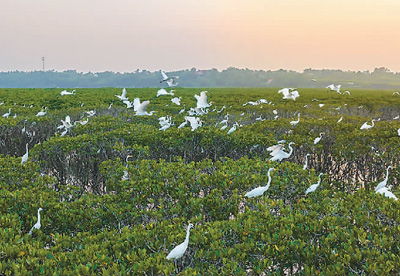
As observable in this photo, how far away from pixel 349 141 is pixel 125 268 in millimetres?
6981

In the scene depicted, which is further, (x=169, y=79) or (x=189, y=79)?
(x=189, y=79)

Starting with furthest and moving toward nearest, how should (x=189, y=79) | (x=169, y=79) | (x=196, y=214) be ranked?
(x=189, y=79) → (x=169, y=79) → (x=196, y=214)

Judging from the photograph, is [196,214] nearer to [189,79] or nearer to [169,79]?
[169,79]

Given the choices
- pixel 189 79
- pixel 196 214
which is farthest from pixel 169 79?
pixel 189 79

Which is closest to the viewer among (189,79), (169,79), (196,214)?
(196,214)

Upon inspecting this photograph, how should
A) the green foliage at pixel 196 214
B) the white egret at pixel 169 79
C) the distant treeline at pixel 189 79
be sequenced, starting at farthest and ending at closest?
the distant treeline at pixel 189 79
the white egret at pixel 169 79
the green foliage at pixel 196 214

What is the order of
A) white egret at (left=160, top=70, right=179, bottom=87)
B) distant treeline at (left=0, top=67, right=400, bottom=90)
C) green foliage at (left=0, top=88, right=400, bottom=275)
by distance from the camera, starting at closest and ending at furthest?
green foliage at (left=0, top=88, right=400, bottom=275), white egret at (left=160, top=70, right=179, bottom=87), distant treeline at (left=0, top=67, right=400, bottom=90)

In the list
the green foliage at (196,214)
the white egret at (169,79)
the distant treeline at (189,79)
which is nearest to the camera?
the green foliage at (196,214)

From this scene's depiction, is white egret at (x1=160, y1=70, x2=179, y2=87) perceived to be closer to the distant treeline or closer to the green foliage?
the green foliage

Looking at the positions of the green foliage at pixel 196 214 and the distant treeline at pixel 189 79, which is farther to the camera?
the distant treeline at pixel 189 79

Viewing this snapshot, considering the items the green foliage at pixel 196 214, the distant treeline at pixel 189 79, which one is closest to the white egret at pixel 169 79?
the green foliage at pixel 196 214

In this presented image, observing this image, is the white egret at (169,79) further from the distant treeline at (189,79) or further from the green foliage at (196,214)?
the distant treeline at (189,79)

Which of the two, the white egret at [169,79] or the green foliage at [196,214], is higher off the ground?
the white egret at [169,79]

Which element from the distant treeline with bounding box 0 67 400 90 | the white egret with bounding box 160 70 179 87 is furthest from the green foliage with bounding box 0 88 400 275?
the distant treeline with bounding box 0 67 400 90
